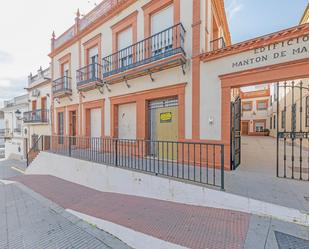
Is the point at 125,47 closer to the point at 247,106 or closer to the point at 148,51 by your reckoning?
the point at 148,51

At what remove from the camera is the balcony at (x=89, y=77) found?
9273mm

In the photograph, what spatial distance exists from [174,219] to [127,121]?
5.83 metres

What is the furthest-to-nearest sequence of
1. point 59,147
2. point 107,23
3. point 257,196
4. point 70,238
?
point 59,147
point 107,23
point 257,196
point 70,238

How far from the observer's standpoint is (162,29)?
23.6 ft

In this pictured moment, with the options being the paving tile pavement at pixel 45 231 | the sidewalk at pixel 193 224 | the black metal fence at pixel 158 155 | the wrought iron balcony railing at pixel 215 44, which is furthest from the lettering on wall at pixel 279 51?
the paving tile pavement at pixel 45 231

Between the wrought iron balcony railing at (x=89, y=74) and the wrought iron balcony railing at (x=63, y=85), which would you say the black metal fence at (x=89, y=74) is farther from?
the wrought iron balcony railing at (x=63, y=85)

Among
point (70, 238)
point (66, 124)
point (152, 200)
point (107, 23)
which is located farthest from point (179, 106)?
point (66, 124)

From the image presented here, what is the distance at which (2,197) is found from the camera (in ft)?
18.4

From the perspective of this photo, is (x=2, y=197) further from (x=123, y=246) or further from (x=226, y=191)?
(x=226, y=191)

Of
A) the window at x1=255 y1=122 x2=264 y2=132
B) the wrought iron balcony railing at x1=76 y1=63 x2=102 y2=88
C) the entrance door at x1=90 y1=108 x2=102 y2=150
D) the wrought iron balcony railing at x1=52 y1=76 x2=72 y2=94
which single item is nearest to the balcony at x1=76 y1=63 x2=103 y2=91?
the wrought iron balcony railing at x1=76 y1=63 x2=102 y2=88

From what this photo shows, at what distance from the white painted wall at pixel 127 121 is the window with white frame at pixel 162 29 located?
2746 millimetres

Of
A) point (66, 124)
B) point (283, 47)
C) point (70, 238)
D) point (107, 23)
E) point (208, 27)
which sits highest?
point (107, 23)

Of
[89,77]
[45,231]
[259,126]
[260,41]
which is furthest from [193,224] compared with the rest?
[259,126]

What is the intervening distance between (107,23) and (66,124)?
7033mm
